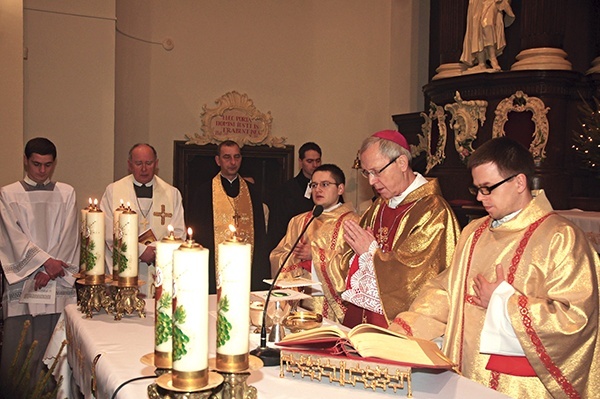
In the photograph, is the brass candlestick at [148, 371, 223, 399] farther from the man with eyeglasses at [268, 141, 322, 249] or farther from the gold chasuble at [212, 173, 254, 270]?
the man with eyeglasses at [268, 141, 322, 249]

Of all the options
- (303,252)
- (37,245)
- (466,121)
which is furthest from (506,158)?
(466,121)

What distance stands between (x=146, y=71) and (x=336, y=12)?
Answer: 358 cm

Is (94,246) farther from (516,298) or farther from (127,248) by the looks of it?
(516,298)

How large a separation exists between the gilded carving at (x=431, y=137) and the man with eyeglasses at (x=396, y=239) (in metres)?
6.09

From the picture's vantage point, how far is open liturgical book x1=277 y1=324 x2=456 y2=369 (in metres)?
2.11

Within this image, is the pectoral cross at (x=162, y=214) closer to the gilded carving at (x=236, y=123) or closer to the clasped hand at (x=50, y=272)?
the clasped hand at (x=50, y=272)

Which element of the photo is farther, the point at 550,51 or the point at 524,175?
the point at 550,51

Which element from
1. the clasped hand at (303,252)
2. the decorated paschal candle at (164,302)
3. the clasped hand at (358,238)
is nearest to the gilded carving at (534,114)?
the clasped hand at (303,252)

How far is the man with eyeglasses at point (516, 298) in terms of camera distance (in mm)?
2533

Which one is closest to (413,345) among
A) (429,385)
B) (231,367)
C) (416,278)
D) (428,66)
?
(429,385)

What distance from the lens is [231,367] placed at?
1744mm

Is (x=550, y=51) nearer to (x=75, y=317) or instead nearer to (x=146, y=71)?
(x=146, y=71)

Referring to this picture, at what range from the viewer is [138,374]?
7.57ft

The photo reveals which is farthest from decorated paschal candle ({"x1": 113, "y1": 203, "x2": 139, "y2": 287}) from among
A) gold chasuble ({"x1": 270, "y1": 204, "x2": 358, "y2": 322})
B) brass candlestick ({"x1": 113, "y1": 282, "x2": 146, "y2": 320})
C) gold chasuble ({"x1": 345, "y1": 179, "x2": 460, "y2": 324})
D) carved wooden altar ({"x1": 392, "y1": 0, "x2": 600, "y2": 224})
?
carved wooden altar ({"x1": 392, "y1": 0, "x2": 600, "y2": 224})
